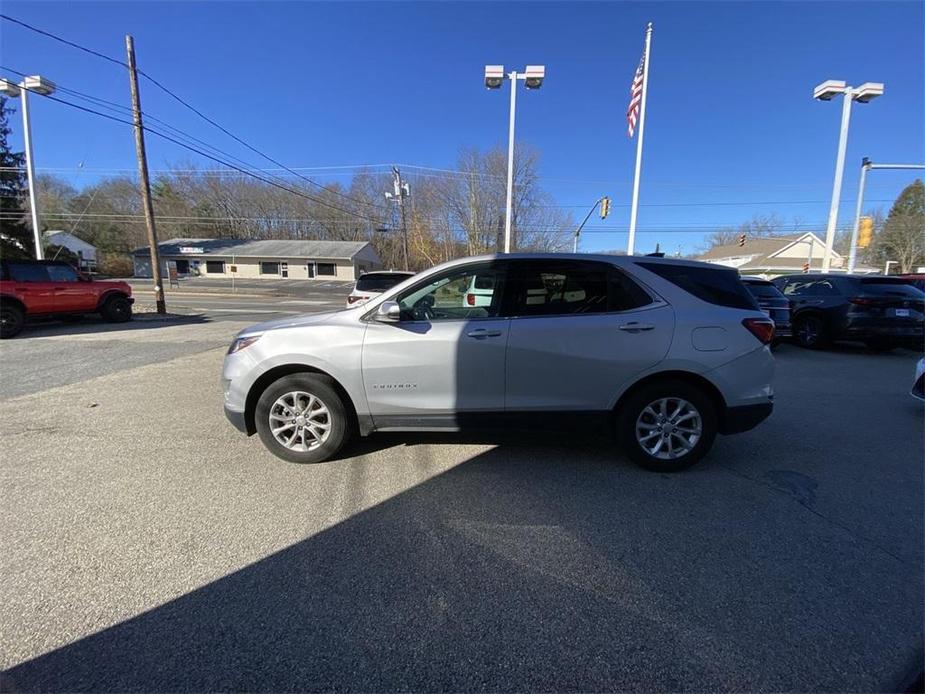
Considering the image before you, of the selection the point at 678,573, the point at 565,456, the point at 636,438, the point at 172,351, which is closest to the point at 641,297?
the point at 636,438

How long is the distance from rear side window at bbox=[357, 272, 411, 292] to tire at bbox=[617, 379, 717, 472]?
8289 mm

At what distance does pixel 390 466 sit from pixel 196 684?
208cm

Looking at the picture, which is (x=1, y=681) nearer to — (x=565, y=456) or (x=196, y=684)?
(x=196, y=684)

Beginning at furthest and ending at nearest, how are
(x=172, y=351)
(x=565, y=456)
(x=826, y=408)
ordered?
1. (x=172, y=351)
2. (x=826, y=408)
3. (x=565, y=456)

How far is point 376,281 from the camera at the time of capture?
1137 cm

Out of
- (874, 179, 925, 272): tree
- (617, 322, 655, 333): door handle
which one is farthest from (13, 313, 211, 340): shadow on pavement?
(874, 179, 925, 272): tree

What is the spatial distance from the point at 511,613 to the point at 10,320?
46.1 feet

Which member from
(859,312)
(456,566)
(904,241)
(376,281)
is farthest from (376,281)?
(904,241)

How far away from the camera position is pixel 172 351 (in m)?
8.97

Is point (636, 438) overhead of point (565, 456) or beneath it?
overhead

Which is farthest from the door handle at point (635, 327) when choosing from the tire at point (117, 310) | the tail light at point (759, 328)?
the tire at point (117, 310)

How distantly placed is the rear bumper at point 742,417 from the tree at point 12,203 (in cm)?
4240

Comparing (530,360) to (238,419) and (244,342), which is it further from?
(238,419)

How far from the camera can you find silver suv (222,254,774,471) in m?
3.57
